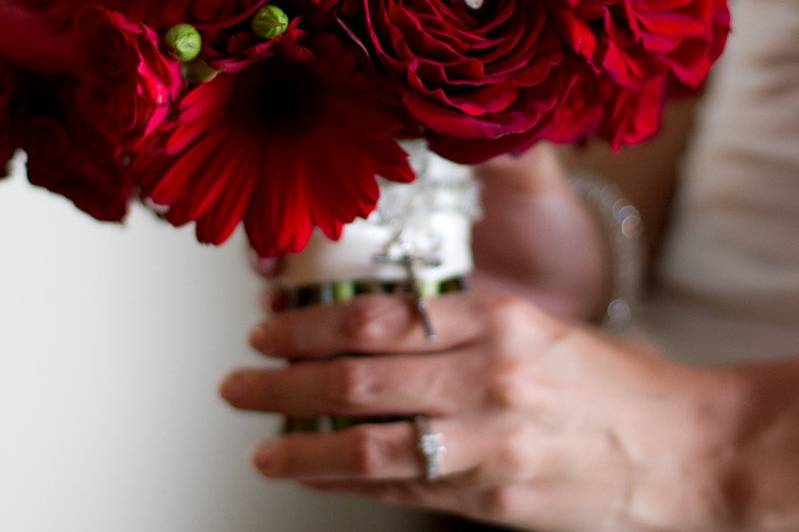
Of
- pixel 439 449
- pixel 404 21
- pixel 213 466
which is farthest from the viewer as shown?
pixel 213 466

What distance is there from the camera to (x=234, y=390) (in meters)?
0.56

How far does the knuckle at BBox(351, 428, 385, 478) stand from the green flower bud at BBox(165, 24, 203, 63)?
0.25m

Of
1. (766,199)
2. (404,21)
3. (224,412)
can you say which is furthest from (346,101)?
(224,412)

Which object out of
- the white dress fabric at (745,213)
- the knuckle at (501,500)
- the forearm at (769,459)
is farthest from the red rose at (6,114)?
the white dress fabric at (745,213)

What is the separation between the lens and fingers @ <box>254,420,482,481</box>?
20.3 inches

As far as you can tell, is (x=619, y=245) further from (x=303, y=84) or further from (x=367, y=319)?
(x=303, y=84)

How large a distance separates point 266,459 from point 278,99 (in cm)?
24

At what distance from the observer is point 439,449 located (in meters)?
0.51

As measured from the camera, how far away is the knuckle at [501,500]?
0.55 metres

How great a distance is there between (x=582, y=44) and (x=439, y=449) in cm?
25

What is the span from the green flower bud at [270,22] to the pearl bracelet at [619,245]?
0.61m

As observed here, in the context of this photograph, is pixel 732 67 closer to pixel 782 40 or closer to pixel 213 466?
pixel 782 40

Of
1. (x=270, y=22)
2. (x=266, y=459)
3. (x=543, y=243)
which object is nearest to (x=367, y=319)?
(x=266, y=459)

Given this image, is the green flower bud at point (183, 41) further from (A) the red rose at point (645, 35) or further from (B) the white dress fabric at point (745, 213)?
(B) the white dress fabric at point (745, 213)
